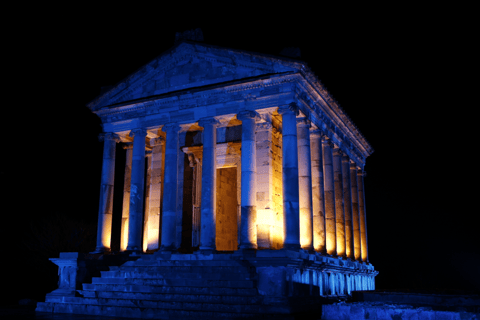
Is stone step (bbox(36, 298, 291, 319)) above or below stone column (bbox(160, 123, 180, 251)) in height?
below

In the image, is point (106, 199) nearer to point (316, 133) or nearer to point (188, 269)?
point (188, 269)

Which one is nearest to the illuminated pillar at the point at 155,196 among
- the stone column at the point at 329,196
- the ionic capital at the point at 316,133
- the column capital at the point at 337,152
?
the ionic capital at the point at 316,133

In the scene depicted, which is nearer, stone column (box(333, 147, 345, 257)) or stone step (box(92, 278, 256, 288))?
stone step (box(92, 278, 256, 288))

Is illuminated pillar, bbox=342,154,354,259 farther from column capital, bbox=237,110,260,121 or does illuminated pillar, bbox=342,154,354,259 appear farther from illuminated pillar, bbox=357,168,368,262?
column capital, bbox=237,110,260,121

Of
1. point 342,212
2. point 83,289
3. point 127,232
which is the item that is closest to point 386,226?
point 342,212

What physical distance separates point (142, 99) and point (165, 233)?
7.64 metres

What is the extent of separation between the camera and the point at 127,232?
87.1 ft

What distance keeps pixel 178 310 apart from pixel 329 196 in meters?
12.2

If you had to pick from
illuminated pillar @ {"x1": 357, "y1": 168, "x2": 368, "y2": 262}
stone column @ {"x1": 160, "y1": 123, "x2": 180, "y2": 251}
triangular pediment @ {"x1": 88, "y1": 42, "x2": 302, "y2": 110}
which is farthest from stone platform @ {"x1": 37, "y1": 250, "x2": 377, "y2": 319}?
illuminated pillar @ {"x1": 357, "y1": 168, "x2": 368, "y2": 262}

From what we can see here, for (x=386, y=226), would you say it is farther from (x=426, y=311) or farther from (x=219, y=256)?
(x=426, y=311)

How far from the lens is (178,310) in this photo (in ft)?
57.5

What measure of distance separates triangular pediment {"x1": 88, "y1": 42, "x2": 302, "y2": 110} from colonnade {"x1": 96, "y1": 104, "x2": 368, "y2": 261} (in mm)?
2083

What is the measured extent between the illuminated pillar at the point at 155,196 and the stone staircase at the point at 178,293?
2.87 meters

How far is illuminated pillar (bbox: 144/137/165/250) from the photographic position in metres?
25.5
